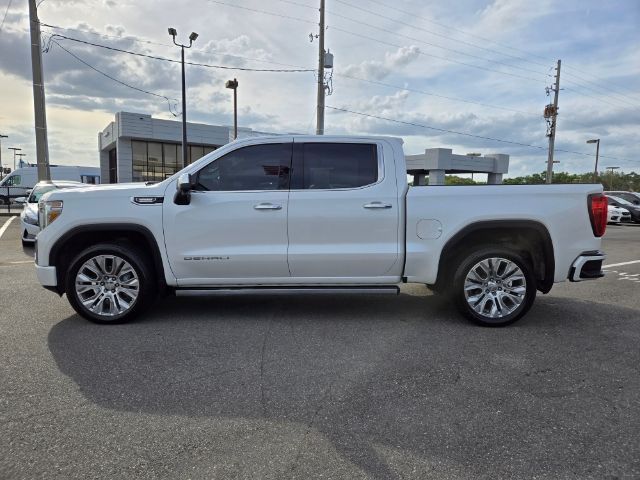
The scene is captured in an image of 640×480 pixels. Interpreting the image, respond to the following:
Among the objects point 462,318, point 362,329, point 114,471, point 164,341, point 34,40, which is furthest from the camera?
point 34,40

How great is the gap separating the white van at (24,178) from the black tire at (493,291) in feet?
94.9

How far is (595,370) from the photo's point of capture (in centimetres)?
381

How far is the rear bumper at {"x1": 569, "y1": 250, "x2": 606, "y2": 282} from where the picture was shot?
4824 millimetres

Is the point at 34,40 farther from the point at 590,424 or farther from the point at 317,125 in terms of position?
the point at 590,424

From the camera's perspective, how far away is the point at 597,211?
4793mm

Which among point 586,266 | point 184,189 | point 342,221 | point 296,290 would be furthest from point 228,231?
point 586,266

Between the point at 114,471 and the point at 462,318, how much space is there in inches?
151

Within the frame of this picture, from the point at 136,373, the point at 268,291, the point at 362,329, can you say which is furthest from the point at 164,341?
the point at 362,329

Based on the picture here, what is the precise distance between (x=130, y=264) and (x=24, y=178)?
3573cm

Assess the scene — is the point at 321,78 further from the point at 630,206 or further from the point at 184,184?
the point at 184,184

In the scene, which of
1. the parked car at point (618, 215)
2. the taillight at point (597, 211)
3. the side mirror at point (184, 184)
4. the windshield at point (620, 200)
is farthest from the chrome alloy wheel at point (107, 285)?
the windshield at point (620, 200)

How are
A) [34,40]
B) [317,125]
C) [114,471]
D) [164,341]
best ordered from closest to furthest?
[114,471] → [164,341] → [34,40] → [317,125]

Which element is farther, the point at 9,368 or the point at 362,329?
the point at 362,329

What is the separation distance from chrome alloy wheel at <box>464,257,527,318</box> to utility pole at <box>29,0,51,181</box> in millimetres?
15942
